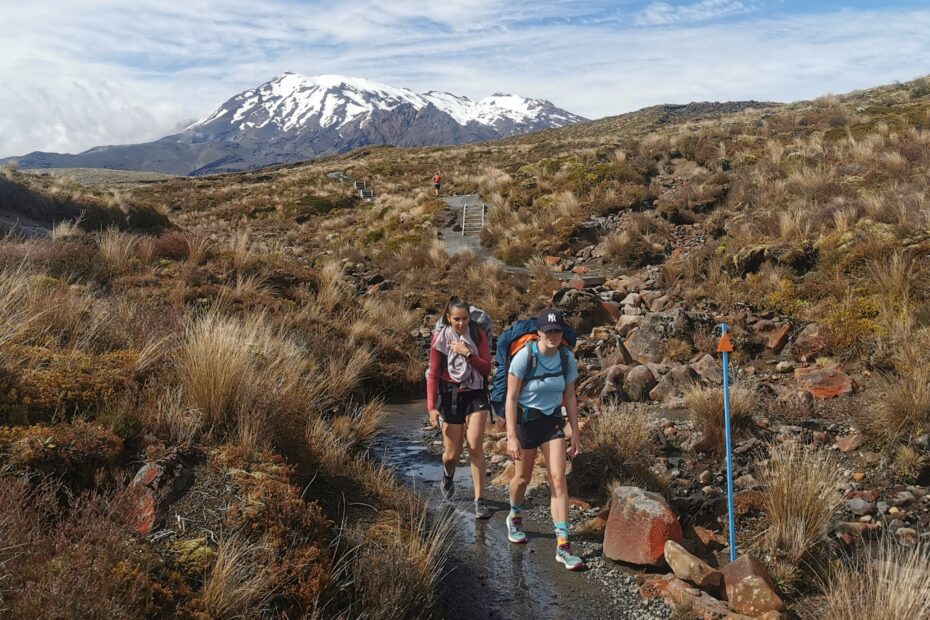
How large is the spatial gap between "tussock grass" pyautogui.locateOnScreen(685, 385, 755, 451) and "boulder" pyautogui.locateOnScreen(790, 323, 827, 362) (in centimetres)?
201

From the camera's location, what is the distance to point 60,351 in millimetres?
5637

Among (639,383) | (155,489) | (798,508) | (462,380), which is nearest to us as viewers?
(155,489)

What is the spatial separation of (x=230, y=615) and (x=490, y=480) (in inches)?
155

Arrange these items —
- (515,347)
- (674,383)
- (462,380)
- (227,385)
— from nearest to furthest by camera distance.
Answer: (515,347) → (227,385) → (462,380) → (674,383)

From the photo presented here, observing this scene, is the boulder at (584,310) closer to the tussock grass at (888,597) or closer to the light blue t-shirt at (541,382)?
the light blue t-shirt at (541,382)

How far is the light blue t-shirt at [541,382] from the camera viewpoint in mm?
5051

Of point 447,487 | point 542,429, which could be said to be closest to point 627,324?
point 447,487

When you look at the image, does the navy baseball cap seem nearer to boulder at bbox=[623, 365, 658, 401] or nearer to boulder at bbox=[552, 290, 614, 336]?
boulder at bbox=[623, 365, 658, 401]

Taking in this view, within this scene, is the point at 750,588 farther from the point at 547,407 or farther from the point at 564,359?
the point at 564,359

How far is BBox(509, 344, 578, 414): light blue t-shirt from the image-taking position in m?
5.05

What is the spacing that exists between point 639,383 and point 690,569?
4123 millimetres

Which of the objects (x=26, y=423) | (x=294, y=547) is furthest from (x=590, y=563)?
(x=26, y=423)

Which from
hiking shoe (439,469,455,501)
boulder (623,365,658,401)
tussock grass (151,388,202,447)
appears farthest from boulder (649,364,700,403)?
tussock grass (151,388,202,447)

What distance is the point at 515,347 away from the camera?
521 centimetres
